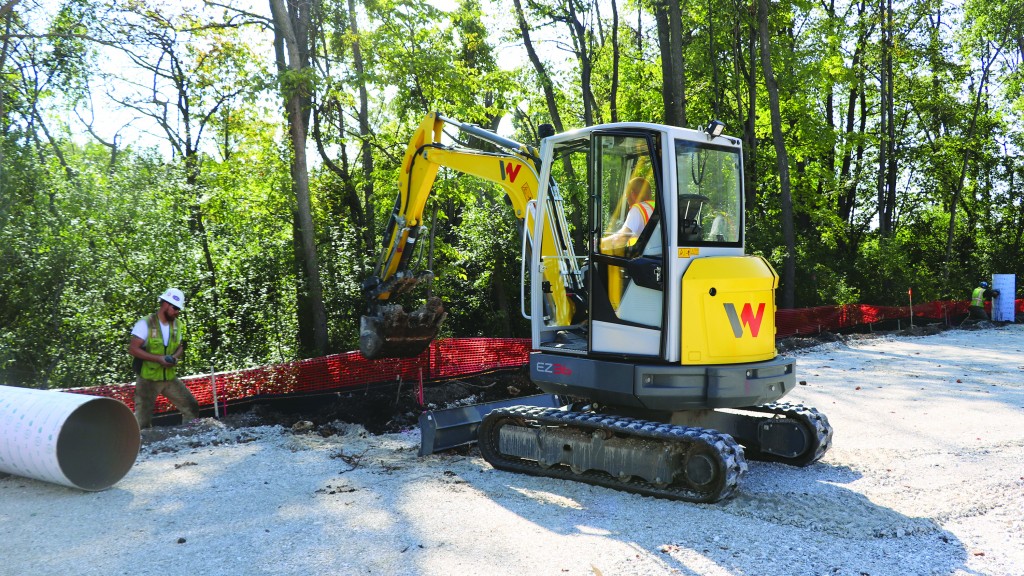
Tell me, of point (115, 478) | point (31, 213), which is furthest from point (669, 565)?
point (31, 213)

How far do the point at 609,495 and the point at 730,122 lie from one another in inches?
774

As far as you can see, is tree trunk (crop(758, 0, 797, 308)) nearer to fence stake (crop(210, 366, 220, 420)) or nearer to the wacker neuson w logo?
the wacker neuson w logo

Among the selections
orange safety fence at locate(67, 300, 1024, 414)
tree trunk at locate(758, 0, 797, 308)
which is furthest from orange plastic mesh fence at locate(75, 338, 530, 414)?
tree trunk at locate(758, 0, 797, 308)

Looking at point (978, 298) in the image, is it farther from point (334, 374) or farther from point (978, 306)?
point (334, 374)

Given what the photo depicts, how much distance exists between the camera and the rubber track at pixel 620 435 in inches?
223

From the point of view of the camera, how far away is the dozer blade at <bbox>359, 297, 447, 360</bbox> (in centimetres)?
827

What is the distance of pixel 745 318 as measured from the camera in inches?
248

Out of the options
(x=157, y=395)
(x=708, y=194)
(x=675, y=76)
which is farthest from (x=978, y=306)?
(x=157, y=395)

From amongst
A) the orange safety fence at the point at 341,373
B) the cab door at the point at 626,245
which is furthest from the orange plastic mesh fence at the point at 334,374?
the cab door at the point at 626,245

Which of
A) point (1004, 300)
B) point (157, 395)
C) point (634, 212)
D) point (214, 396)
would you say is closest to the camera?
point (634, 212)

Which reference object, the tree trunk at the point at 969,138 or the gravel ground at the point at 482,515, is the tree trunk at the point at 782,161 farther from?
the gravel ground at the point at 482,515

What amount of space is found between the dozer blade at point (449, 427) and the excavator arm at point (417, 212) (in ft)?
4.51

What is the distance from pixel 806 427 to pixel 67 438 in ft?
20.3

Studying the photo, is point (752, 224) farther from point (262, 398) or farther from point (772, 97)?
point (262, 398)
